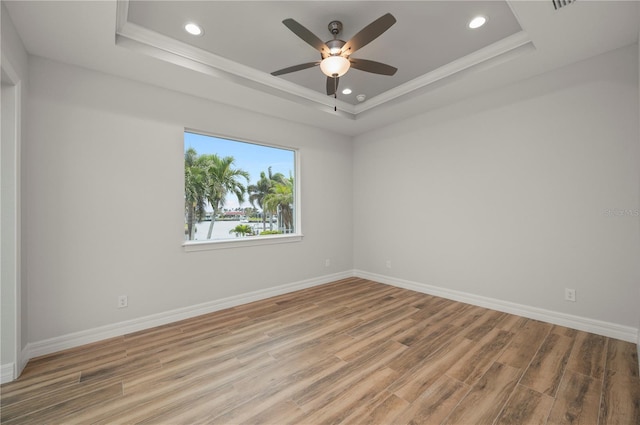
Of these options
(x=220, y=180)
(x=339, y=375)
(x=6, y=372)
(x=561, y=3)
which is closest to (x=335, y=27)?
(x=561, y=3)

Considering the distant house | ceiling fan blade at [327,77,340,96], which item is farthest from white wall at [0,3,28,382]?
ceiling fan blade at [327,77,340,96]

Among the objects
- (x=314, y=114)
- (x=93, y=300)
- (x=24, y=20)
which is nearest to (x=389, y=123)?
(x=314, y=114)

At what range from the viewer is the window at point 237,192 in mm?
3402

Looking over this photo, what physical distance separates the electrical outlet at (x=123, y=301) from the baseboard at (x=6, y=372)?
32.2 inches

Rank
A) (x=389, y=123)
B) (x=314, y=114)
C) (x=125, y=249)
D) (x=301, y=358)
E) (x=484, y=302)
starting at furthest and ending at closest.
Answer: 1. (x=389, y=123)
2. (x=314, y=114)
3. (x=484, y=302)
4. (x=125, y=249)
5. (x=301, y=358)

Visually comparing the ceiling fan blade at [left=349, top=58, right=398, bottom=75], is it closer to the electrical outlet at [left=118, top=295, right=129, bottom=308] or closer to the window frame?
the window frame

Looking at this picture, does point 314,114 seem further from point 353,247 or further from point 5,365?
point 5,365

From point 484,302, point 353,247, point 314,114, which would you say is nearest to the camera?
point 484,302

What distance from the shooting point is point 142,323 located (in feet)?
9.41

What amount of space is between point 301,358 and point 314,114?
313 cm

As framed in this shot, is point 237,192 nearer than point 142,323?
No

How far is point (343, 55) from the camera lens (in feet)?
7.82

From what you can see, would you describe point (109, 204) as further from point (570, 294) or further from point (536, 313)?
point (570, 294)

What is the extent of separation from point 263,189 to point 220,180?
669mm
